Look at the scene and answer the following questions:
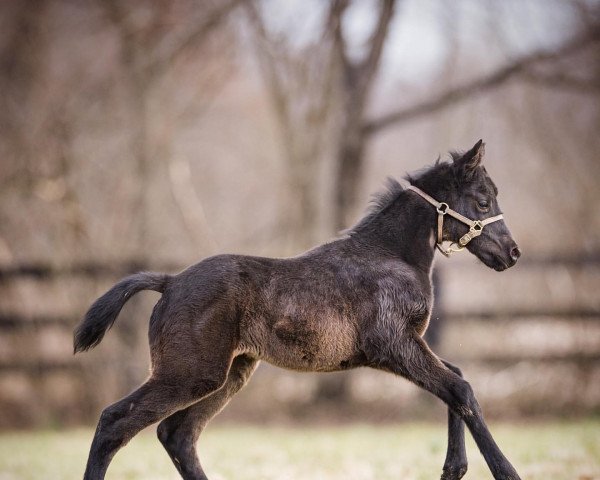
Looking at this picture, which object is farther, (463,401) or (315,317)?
(315,317)

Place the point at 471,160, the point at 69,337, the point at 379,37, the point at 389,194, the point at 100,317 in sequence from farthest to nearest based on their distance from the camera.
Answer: the point at 379,37 → the point at 69,337 → the point at 389,194 → the point at 471,160 → the point at 100,317

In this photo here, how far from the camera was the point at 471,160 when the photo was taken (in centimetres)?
534

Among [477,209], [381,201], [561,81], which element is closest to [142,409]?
[381,201]

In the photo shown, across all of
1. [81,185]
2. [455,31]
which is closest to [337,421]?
[81,185]

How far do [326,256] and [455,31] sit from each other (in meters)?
8.83

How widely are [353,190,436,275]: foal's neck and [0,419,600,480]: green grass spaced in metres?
1.95

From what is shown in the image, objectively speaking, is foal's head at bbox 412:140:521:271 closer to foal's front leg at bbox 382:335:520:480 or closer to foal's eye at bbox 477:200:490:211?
foal's eye at bbox 477:200:490:211

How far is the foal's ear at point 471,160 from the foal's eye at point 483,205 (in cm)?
19

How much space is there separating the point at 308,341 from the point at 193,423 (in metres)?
1.06

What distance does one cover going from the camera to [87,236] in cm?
1252

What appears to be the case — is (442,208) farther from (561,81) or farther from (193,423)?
(561,81)

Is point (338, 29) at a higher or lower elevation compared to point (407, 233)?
higher

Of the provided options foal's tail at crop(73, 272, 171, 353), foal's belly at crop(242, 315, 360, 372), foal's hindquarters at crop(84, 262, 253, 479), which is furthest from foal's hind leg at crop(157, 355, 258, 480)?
foal's tail at crop(73, 272, 171, 353)

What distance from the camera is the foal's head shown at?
5.38 metres
